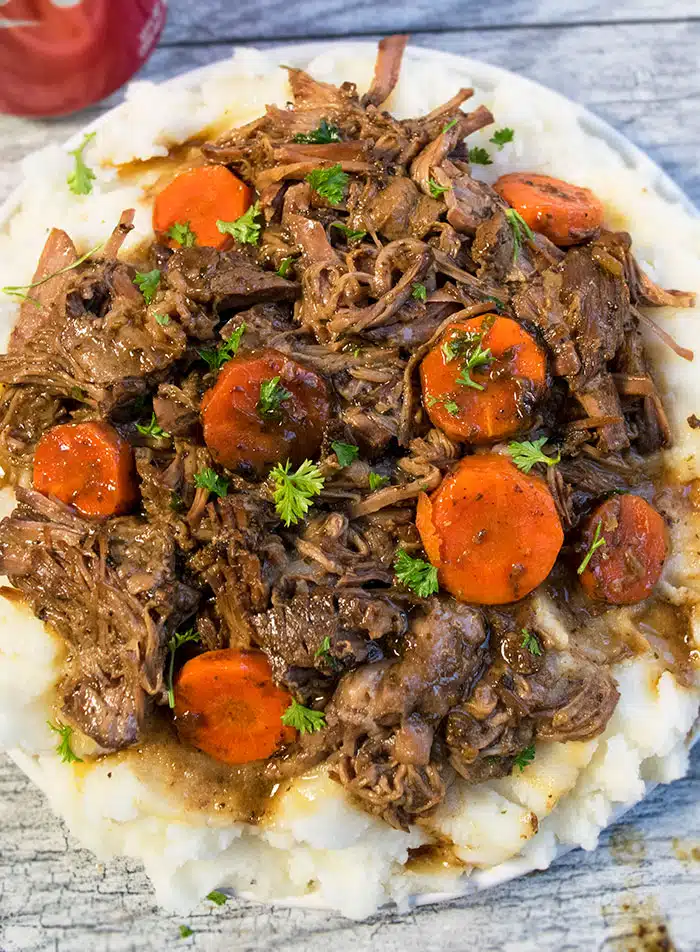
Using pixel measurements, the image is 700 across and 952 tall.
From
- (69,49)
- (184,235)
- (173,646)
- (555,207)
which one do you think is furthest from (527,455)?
(69,49)

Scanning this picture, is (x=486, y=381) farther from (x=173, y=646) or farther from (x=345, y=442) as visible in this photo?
(x=173, y=646)

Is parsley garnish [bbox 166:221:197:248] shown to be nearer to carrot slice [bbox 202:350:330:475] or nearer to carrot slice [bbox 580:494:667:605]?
carrot slice [bbox 202:350:330:475]

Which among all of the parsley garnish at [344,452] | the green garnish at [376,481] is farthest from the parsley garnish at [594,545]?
the parsley garnish at [344,452]

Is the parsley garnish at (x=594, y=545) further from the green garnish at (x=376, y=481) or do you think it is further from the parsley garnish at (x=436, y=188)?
the parsley garnish at (x=436, y=188)

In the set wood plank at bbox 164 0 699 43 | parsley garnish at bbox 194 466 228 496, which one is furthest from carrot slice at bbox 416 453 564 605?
wood plank at bbox 164 0 699 43

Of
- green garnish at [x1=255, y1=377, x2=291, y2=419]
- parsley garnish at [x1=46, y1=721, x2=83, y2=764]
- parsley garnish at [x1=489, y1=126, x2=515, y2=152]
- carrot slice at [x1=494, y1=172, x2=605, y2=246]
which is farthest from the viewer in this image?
parsley garnish at [x1=489, y1=126, x2=515, y2=152]

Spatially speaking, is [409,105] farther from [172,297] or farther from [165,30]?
[165,30]
